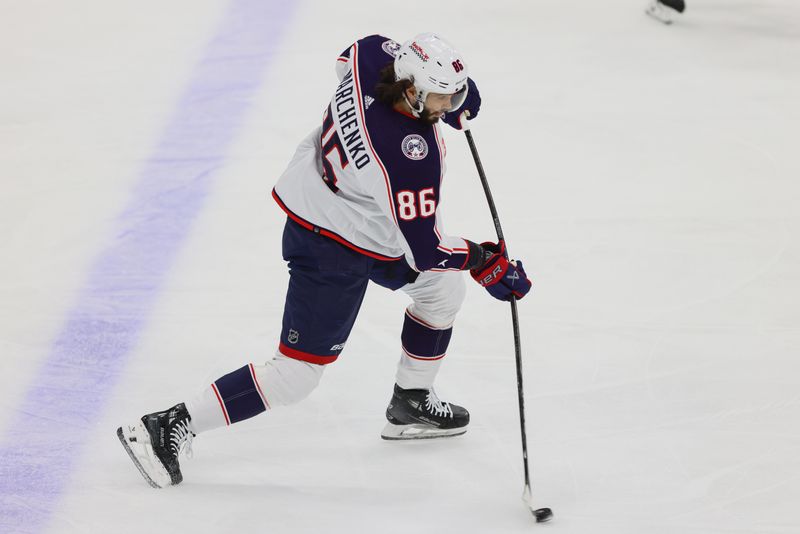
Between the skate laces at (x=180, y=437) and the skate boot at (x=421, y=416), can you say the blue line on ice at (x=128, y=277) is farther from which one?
the skate boot at (x=421, y=416)

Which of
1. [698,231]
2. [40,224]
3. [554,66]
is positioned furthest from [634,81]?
[40,224]

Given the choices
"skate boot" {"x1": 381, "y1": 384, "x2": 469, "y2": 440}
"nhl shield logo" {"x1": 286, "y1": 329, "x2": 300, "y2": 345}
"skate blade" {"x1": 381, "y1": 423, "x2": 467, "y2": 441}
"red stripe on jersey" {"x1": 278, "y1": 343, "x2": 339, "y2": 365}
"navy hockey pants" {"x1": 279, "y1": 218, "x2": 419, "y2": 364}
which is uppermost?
"navy hockey pants" {"x1": 279, "y1": 218, "x2": 419, "y2": 364}

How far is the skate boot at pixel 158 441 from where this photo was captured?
8.16ft

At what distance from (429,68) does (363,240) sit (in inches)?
19.0

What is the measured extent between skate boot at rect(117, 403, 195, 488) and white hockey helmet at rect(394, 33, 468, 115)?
3.49ft

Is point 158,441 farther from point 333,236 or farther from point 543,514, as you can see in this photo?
point 543,514

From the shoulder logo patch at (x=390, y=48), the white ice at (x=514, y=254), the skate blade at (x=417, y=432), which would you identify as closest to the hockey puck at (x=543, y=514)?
the white ice at (x=514, y=254)

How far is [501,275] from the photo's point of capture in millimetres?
2406

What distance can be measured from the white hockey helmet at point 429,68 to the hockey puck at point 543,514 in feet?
3.61

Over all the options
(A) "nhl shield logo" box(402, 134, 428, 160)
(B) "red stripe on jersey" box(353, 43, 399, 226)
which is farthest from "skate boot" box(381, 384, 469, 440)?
(A) "nhl shield logo" box(402, 134, 428, 160)

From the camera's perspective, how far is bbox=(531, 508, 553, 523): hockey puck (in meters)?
2.45

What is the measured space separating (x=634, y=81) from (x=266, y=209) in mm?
1977

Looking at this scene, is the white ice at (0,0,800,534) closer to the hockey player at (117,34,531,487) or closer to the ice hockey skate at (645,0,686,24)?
the ice hockey skate at (645,0,686,24)

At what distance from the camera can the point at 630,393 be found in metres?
2.90
